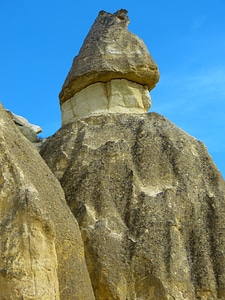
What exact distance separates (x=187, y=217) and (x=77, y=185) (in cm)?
145

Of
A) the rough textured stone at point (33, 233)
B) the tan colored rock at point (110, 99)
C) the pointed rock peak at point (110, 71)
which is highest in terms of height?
the pointed rock peak at point (110, 71)

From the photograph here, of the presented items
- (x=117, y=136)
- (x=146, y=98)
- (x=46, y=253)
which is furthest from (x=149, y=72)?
(x=46, y=253)

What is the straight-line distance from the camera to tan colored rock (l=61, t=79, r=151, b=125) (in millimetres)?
10469

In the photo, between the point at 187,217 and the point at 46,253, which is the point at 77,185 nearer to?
the point at 187,217

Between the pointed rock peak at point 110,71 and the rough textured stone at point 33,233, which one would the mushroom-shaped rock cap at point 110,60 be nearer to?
the pointed rock peak at point 110,71

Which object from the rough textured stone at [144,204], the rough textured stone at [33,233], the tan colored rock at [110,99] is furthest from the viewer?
the tan colored rock at [110,99]

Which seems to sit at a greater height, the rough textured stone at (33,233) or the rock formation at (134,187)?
the rock formation at (134,187)

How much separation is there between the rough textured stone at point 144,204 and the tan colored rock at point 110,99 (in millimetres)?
481

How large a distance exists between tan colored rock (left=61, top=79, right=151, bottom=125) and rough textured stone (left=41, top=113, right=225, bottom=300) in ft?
1.58

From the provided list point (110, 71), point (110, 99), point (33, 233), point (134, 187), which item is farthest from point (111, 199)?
point (33, 233)

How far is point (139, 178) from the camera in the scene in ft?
29.8

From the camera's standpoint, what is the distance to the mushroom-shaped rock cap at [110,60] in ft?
34.5

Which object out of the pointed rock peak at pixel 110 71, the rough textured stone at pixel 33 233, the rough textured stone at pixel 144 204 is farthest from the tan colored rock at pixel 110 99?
the rough textured stone at pixel 33 233

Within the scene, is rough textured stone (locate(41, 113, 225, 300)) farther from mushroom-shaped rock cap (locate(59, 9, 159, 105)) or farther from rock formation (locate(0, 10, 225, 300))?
mushroom-shaped rock cap (locate(59, 9, 159, 105))
